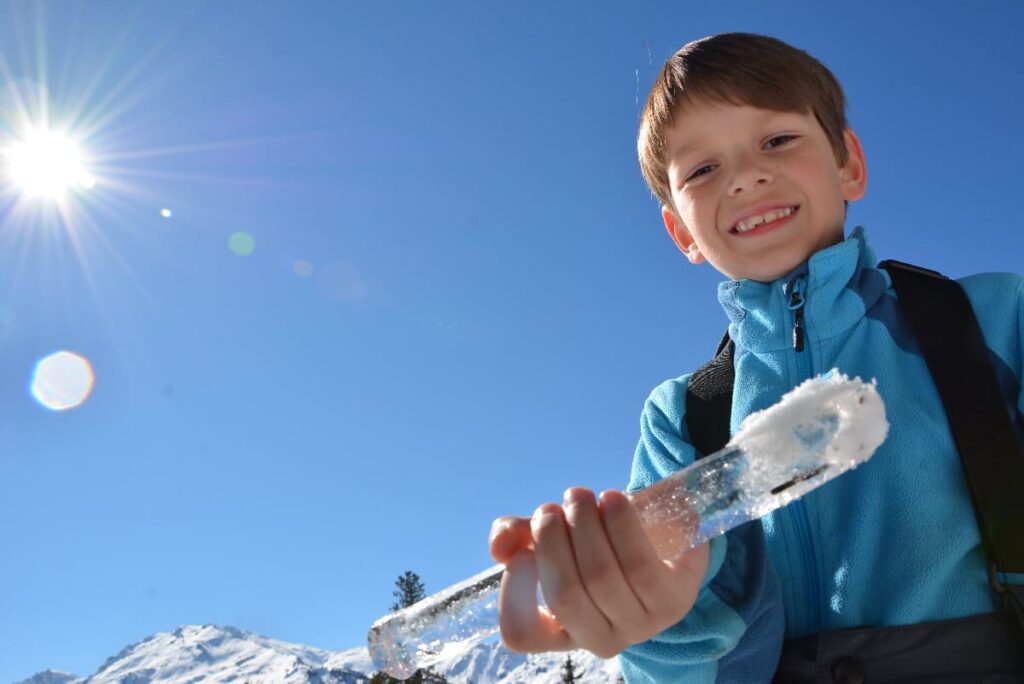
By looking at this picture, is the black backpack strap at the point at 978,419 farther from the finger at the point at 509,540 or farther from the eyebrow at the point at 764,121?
the finger at the point at 509,540

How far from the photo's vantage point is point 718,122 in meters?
3.54

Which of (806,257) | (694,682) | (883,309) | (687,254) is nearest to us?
(694,682)

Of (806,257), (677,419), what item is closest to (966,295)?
(806,257)

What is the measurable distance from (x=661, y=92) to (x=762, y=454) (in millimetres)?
2519

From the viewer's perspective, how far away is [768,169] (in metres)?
3.35

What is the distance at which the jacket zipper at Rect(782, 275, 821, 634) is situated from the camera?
2.88 metres

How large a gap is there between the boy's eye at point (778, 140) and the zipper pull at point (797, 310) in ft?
2.15

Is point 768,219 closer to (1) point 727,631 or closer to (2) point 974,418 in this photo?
(2) point 974,418

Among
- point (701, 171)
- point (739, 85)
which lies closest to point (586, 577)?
point (701, 171)

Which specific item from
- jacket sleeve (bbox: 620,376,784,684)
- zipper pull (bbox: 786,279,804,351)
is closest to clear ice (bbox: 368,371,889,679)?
jacket sleeve (bbox: 620,376,784,684)

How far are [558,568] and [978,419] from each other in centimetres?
168

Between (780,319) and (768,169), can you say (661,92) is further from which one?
(780,319)

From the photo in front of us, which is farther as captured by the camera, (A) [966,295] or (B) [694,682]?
(A) [966,295]

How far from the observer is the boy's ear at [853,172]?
387 centimetres
